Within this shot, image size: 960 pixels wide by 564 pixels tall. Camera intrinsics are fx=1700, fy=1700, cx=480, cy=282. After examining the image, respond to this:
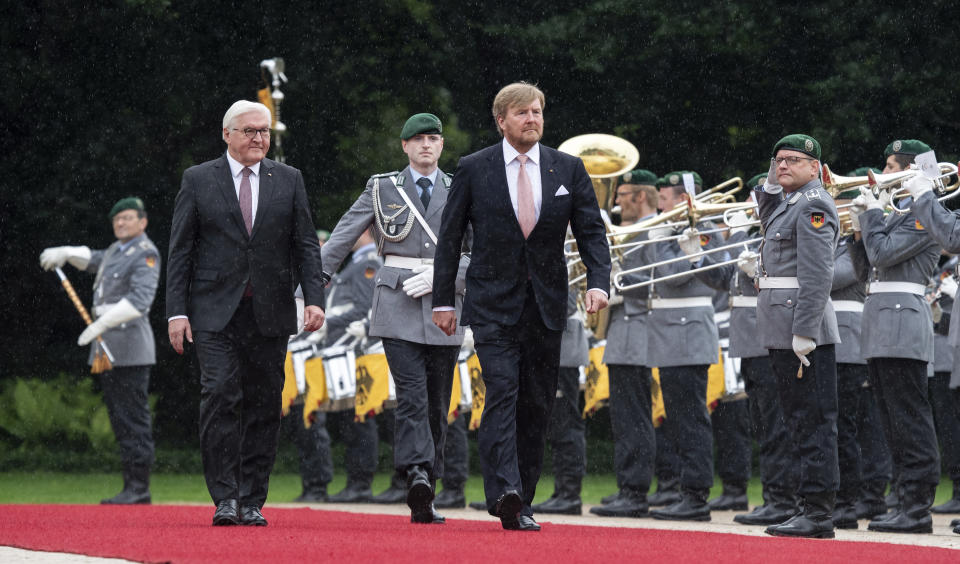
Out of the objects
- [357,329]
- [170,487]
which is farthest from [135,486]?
[170,487]

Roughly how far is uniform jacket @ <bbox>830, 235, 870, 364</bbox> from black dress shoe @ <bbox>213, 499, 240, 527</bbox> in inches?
149

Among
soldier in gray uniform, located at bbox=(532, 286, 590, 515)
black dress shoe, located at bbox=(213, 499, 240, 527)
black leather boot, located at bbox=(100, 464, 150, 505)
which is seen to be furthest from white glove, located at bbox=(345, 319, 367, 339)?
black dress shoe, located at bbox=(213, 499, 240, 527)

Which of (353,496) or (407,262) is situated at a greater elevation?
(407,262)

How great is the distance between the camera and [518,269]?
24.3 feet

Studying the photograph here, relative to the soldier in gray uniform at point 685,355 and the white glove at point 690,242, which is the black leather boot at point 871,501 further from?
the white glove at point 690,242

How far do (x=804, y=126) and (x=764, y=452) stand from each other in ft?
30.3

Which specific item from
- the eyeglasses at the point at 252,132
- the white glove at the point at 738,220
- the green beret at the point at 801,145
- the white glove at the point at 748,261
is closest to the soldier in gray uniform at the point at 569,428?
the white glove at the point at 738,220

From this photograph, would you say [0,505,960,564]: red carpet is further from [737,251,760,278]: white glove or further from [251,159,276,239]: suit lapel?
[737,251,760,278]: white glove

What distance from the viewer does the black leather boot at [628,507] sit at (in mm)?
10797

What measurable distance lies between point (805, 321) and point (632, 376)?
3052 mm

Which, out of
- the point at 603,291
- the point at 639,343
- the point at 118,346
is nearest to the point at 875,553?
the point at 603,291

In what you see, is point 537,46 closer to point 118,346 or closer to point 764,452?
point 118,346

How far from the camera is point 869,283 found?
A: 30.4 ft

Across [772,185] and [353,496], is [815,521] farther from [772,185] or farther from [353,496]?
[353,496]
